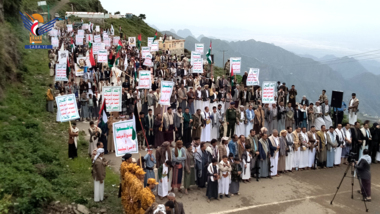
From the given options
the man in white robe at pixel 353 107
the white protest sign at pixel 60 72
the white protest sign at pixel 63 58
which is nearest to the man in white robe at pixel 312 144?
the man in white robe at pixel 353 107

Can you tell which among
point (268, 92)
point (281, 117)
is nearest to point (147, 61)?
point (268, 92)

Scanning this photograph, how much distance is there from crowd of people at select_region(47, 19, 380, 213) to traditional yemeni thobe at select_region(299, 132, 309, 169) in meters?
0.04

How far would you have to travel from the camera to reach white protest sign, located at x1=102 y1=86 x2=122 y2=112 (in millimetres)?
10922

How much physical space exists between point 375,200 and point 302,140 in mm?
2993

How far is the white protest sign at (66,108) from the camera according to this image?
9.91 metres

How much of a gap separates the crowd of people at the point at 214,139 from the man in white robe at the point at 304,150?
0.09 ft

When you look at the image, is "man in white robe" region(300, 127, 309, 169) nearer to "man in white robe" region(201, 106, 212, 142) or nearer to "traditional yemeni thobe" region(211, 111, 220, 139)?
"traditional yemeni thobe" region(211, 111, 220, 139)

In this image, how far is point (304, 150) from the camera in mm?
11703

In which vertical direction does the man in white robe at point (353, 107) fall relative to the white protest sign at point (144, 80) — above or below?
below

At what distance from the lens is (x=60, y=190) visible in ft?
27.1

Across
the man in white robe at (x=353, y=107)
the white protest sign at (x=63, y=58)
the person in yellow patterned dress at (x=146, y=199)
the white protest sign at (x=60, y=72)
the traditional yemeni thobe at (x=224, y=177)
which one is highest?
the white protest sign at (x=63, y=58)

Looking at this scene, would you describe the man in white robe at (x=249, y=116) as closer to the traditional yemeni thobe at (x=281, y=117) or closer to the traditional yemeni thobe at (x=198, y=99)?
the traditional yemeni thobe at (x=281, y=117)

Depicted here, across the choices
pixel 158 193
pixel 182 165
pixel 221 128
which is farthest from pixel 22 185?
pixel 221 128

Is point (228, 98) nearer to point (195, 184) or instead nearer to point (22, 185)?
point (195, 184)
